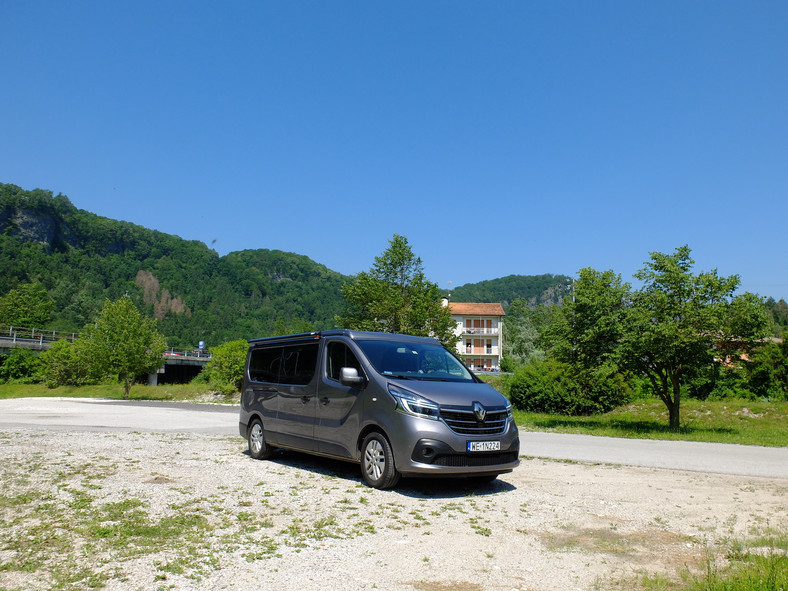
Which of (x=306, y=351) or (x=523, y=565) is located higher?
(x=306, y=351)

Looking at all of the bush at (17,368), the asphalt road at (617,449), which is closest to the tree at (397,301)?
the asphalt road at (617,449)

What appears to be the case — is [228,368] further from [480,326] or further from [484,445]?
[480,326]

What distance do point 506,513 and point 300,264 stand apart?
635ft

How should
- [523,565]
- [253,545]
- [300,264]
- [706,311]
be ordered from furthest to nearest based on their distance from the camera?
1. [300,264]
2. [706,311]
3. [253,545]
4. [523,565]

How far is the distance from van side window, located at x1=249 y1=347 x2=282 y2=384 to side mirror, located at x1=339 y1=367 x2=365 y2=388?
8.35ft

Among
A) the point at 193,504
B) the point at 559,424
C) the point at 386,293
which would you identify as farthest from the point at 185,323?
the point at 193,504

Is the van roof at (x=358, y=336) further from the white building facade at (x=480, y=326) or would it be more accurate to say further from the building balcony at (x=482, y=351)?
the white building facade at (x=480, y=326)

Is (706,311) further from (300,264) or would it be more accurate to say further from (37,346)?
(300,264)

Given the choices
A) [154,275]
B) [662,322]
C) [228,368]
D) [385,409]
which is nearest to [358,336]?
[385,409]

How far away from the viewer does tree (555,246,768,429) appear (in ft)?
61.0

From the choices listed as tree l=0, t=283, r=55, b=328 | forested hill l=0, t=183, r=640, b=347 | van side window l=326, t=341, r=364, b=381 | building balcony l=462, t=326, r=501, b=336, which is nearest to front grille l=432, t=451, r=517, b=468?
van side window l=326, t=341, r=364, b=381

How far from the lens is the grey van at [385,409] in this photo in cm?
760

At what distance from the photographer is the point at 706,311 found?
60.8 ft

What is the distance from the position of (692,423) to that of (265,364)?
61.7ft
